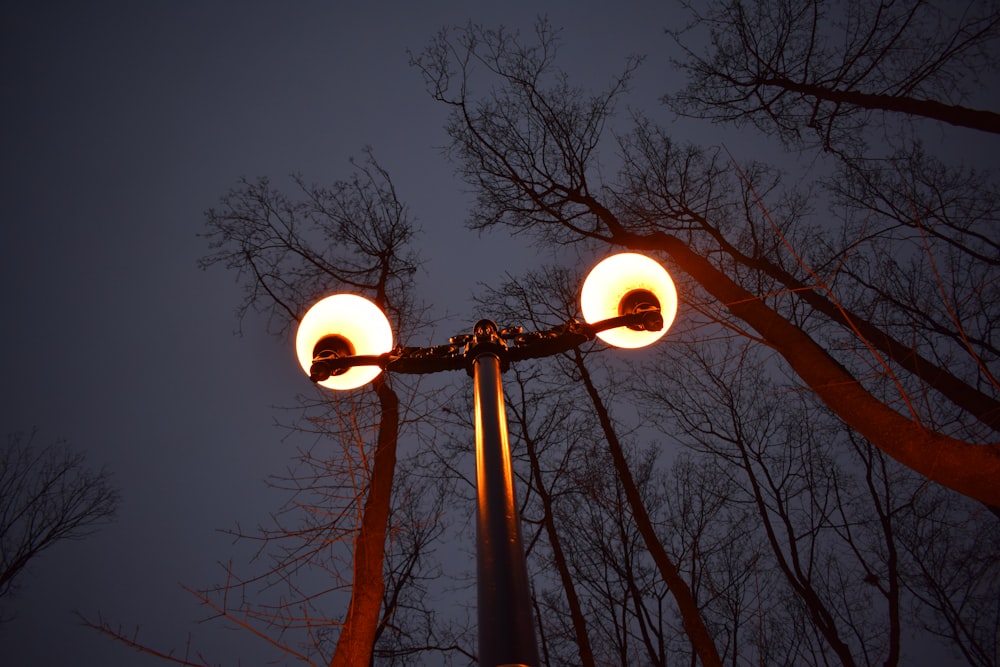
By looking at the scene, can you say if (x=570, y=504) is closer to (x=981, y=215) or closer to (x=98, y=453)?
(x=981, y=215)

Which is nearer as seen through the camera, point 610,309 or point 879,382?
point 610,309

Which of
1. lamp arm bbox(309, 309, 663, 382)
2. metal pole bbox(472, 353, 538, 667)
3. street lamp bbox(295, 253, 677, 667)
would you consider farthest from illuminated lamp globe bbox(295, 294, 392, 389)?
metal pole bbox(472, 353, 538, 667)

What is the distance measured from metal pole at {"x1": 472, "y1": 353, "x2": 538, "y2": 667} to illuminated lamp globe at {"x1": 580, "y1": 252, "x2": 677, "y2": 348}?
4.49 ft

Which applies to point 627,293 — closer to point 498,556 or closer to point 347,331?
point 347,331

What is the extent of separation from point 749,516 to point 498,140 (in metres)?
10.7

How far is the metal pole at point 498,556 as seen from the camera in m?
1.39

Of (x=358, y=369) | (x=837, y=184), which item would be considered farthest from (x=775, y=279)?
(x=358, y=369)

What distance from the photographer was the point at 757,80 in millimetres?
6816

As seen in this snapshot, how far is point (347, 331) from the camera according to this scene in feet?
11.2

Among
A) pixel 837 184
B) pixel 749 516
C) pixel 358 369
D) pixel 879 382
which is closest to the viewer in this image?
pixel 358 369

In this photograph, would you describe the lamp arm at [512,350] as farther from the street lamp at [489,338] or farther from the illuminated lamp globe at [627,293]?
the illuminated lamp globe at [627,293]

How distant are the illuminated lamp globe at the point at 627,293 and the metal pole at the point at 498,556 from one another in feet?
4.49

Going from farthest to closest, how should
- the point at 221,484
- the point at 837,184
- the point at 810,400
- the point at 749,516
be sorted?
the point at 221,484
the point at 749,516
the point at 810,400
the point at 837,184

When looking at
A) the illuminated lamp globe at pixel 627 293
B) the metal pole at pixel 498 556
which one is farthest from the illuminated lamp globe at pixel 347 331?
the illuminated lamp globe at pixel 627 293
